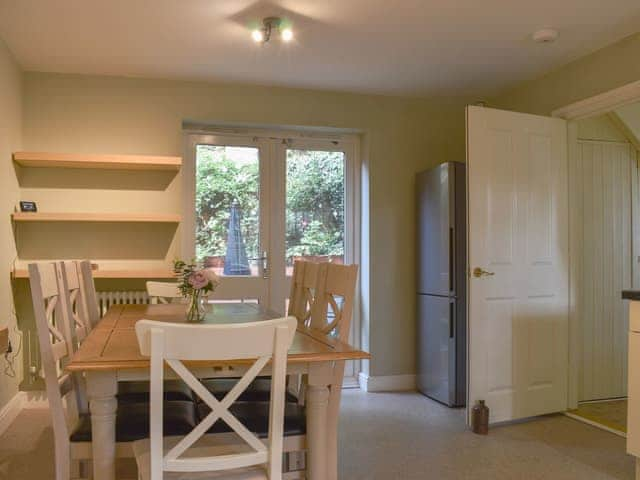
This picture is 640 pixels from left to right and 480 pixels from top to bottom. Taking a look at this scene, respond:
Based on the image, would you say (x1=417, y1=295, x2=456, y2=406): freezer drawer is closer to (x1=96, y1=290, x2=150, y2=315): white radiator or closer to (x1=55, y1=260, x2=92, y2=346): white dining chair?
(x1=96, y1=290, x2=150, y2=315): white radiator

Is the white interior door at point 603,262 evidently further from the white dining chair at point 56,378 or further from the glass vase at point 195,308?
the white dining chair at point 56,378

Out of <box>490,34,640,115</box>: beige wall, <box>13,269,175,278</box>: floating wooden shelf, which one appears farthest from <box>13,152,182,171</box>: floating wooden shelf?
<box>490,34,640,115</box>: beige wall

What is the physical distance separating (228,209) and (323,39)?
5.36 feet

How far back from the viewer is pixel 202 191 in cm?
443

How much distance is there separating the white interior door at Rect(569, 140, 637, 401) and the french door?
69.6 inches

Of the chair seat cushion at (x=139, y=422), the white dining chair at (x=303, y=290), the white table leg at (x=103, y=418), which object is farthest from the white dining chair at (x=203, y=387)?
the white dining chair at (x=303, y=290)

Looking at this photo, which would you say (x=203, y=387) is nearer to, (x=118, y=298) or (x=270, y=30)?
(x=270, y=30)

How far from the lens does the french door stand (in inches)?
175

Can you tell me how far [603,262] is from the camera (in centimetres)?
426

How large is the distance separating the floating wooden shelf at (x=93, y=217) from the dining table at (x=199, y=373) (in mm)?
1701

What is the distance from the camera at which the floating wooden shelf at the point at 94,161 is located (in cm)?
377

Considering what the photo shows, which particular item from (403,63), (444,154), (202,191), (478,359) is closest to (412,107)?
(444,154)

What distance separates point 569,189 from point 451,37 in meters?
1.40

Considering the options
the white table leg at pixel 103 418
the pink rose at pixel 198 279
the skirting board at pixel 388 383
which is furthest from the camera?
the skirting board at pixel 388 383
